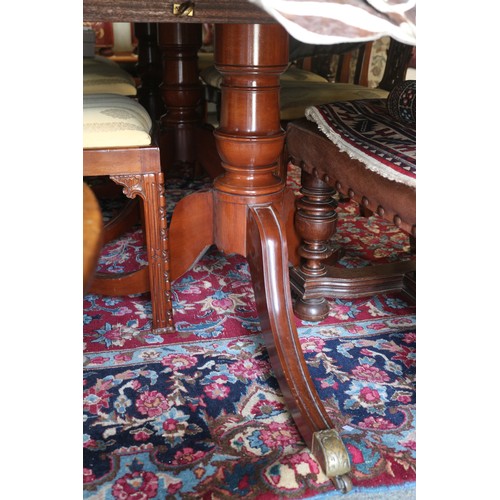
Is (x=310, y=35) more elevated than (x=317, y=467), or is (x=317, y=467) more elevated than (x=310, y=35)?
(x=310, y=35)

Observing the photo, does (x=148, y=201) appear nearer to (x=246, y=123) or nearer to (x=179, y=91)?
(x=246, y=123)

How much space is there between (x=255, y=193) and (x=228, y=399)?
38cm

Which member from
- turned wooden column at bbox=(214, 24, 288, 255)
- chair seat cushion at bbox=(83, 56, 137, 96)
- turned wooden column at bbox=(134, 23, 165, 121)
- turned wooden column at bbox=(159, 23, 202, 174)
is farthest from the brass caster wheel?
turned wooden column at bbox=(134, 23, 165, 121)

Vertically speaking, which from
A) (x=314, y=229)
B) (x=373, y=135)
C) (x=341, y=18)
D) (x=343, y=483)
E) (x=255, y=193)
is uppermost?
(x=341, y=18)

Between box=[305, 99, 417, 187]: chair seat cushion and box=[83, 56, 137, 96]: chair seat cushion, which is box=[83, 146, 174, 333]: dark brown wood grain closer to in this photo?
box=[305, 99, 417, 187]: chair seat cushion

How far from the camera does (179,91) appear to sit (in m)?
2.23

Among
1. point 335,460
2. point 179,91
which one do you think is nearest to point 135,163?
point 335,460

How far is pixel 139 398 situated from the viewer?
43.9 inches

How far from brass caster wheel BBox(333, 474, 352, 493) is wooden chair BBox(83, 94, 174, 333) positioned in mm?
552

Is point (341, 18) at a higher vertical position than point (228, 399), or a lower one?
higher

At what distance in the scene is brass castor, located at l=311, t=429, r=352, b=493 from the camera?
2.93 ft
